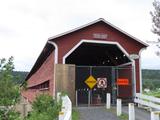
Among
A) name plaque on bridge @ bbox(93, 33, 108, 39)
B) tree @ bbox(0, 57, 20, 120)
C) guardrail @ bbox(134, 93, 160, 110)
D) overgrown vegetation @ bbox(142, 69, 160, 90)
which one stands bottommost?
guardrail @ bbox(134, 93, 160, 110)

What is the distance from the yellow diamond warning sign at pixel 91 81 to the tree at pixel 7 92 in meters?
14.6

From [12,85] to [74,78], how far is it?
45.3 feet

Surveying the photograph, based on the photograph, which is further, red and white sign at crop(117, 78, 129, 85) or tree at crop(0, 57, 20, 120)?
red and white sign at crop(117, 78, 129, 85)

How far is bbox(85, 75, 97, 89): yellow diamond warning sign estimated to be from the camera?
21953 mm

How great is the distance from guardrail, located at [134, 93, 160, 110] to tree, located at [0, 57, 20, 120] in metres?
10.7

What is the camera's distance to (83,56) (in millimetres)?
30016

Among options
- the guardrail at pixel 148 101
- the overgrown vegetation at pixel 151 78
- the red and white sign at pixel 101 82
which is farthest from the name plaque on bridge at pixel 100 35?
the overgrown vegetation at pixel 151 78

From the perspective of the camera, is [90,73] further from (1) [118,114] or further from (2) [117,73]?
(1) [118,114]

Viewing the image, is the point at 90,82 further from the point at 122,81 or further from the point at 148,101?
the point at 148,101

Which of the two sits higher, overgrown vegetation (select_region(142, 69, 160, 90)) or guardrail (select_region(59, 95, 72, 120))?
overgrown vegetation (select_region(142, 69, 160, 90))

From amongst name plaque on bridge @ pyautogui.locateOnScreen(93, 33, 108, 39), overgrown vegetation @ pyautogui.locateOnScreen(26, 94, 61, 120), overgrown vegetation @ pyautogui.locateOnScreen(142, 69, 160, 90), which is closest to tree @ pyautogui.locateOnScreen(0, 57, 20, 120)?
overgrown vegetation @ pyautogui.locateOnScreen(26, 94, 61, 120)

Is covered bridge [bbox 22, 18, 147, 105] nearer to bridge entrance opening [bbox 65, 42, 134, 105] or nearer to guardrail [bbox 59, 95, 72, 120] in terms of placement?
bridge entrance opening [bbox 65, 42, 134, 105]

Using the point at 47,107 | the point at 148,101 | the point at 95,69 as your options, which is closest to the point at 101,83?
the point at 95,69

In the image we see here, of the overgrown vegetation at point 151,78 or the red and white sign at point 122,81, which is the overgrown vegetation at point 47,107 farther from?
the overgrown vegetation at point 151,78
